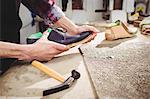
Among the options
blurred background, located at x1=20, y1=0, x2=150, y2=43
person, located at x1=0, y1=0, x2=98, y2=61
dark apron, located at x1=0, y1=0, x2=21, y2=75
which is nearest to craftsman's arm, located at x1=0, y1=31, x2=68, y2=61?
person, located at x1=0, y1=0, x2=98, y2=61

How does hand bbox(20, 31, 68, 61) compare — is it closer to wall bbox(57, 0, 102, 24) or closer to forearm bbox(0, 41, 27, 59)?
forearm bbox(0, 41, 27, 59)

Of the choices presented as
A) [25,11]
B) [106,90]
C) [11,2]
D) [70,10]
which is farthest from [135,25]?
[106,90]

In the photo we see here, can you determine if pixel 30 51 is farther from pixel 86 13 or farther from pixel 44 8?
pixel 86 13

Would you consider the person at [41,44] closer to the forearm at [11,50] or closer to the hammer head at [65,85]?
the forearm at [11,50]

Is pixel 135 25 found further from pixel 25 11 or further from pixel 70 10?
pixel 25 11

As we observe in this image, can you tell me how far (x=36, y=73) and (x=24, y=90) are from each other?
0.11m

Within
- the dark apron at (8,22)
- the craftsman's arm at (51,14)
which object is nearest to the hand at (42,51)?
the dark apron at (8,22)

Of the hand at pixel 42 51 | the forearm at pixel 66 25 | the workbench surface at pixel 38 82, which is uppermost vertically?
the forearm at pixel 66 25

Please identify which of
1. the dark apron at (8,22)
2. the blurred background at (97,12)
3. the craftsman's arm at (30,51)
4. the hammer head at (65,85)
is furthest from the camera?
the blurred background at (97,12)

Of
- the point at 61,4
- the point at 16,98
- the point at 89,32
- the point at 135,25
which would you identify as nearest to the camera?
the point at 16,98

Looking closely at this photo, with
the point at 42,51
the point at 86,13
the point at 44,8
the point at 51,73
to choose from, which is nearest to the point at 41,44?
the point at 42,51

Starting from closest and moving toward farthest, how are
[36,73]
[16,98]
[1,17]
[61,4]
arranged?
[16,98] → [36,73] → [1,17] → [61,4]

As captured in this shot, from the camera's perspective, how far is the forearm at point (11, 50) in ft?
2.18

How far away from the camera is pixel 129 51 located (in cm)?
87
